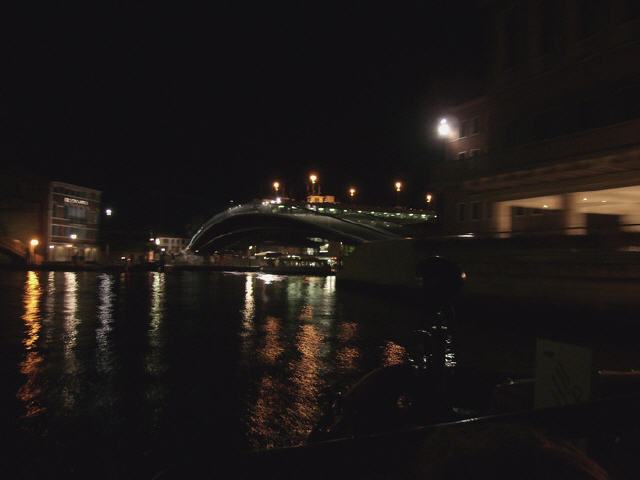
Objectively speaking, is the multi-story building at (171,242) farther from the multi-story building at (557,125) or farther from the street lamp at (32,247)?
the multi-story building at (557,125)

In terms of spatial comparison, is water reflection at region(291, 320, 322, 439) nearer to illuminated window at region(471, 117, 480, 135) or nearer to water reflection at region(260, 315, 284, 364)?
water reflection at region(260, 315, 284, 364)

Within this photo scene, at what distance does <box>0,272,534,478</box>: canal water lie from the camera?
417 cm

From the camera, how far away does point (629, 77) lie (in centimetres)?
1850

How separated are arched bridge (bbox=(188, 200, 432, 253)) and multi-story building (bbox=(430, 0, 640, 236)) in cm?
1904

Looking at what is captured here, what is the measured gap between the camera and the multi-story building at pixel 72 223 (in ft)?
191

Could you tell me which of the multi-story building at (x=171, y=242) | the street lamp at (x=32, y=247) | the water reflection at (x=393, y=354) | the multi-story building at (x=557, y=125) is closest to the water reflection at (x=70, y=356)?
the water reflection at (x=393, y=354)

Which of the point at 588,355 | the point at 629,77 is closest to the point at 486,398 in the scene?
the point at 588,355

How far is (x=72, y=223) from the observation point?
203 ft

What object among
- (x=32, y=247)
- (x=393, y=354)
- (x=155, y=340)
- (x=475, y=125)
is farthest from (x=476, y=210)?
(x=32, y=247)

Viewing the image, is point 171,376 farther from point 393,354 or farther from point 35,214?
point 35,214

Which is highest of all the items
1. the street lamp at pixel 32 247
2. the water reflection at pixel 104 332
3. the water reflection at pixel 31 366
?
the street lamp at pixel 32 247

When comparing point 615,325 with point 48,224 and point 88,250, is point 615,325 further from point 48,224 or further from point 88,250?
point 88,250

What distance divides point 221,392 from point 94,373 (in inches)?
82.0

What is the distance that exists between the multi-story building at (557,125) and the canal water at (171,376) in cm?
928
